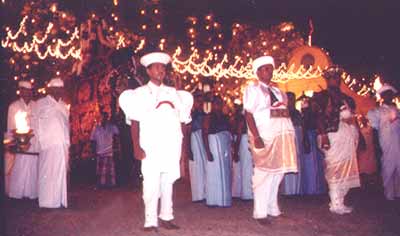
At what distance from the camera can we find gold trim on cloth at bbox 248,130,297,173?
7641 millimetres

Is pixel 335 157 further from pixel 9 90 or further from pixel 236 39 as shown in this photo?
pixel 236 39

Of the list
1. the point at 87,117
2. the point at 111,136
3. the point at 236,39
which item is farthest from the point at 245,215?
the point at 236,39

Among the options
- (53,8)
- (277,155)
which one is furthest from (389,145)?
(53,8)

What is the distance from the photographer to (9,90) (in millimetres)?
14062

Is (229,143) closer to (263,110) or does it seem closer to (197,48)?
(263,110)

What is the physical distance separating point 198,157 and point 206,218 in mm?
1866

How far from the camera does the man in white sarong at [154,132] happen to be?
700 cm

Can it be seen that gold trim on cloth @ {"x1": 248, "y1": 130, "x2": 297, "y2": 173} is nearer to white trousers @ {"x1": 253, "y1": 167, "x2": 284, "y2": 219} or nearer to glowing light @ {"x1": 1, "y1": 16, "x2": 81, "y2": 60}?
white trousers @ {"x1": 253, "y1": 167, "x2": 284, "y2": 219}

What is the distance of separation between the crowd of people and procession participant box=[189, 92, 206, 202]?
0.06 ft

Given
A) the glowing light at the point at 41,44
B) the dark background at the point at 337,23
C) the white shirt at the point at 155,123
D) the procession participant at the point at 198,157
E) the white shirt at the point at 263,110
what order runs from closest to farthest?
the white shirt at the point at 155,123 < the white shirt at the point at 263,110 < the procession participant at the point at 198,157 < the glowing light at the point at 41,44 < the dark background at the point at 337,23

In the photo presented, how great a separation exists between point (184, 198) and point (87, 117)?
6.11 meters

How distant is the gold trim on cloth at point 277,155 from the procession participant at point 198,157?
2061 millimetres

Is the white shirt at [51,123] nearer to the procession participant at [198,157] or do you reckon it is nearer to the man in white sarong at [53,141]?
the man in white sarong at [53,141]

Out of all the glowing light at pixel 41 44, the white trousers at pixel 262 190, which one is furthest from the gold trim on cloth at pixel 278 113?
the glowing light at pixel 41 44
